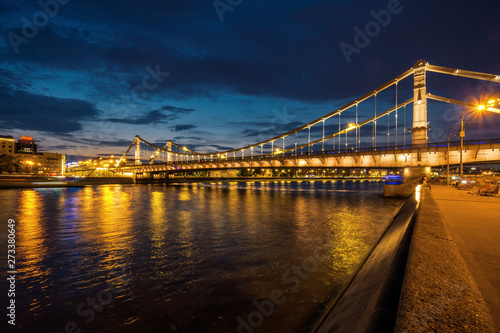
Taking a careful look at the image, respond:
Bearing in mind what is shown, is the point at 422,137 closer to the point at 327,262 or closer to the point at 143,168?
the point at 327,262

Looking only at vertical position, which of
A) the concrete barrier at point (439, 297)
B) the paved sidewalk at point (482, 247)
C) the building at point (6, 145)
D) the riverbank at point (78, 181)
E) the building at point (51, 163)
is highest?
the building at point (6, 145)

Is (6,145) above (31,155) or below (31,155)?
above

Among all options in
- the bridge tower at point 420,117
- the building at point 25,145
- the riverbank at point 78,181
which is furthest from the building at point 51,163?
the bridge tower at point 420,117

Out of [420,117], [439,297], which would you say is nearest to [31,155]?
[420,117]

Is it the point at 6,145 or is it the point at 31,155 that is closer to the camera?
the point at 6,145

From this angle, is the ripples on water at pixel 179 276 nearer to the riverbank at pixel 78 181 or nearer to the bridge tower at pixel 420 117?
the bridge tower at pixel 420 117

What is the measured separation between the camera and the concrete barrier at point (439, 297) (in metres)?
2.23

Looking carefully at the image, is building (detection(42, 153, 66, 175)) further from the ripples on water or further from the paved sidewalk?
the paved sidewalk

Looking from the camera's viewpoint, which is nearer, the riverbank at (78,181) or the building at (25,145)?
the riverbank at (78,181)

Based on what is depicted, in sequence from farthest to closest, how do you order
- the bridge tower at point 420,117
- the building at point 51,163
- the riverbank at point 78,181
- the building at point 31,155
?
1. the building at point 51,163
2. the building at point 31,155
3. the riverbank at point 78,181
4. the bridge tower at point 420,117

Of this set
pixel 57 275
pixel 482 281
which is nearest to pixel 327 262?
pixel 482 281

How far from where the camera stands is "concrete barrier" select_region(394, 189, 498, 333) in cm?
223

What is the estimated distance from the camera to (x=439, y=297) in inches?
108

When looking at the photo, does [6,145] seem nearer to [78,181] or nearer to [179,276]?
[78,181]
